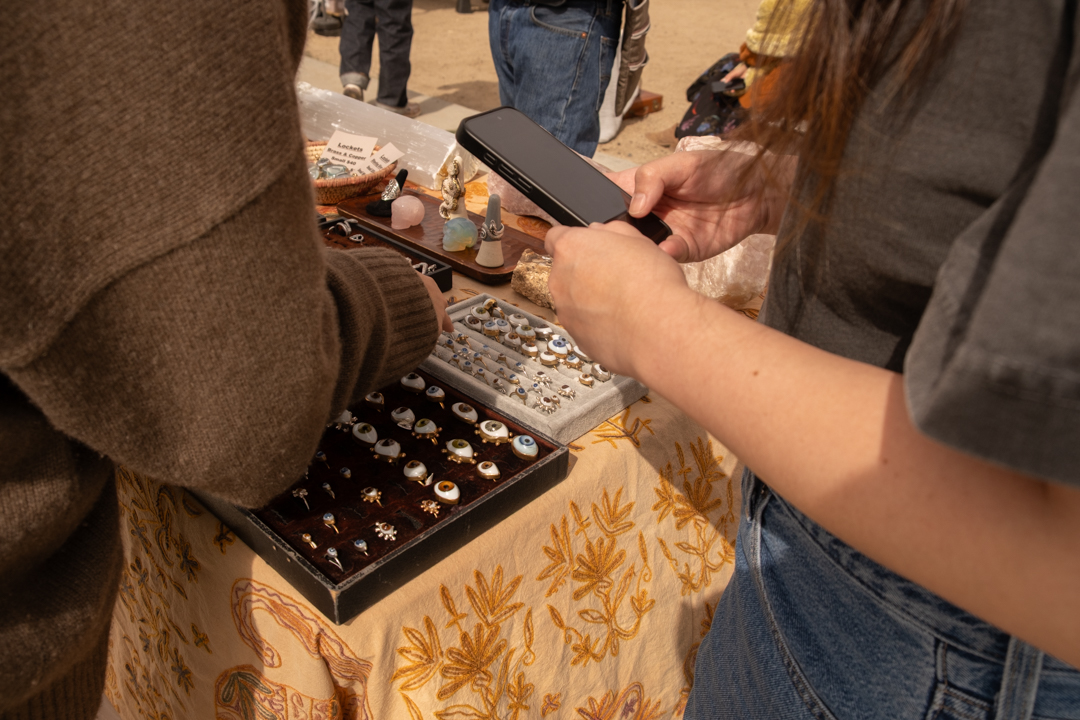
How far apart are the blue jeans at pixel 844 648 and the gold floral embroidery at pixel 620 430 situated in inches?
10.2

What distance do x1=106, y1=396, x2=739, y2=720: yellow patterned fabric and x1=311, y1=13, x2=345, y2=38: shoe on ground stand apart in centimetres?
702

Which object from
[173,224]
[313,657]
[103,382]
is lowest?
[313,657]

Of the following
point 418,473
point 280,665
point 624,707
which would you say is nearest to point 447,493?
point 418,473

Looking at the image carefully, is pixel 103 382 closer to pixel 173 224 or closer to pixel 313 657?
pixel 173 224

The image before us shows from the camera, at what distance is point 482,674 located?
2.50ft

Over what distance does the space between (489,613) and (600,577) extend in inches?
7.3

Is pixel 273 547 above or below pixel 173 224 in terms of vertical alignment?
below

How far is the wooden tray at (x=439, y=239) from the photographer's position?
4.32 ft

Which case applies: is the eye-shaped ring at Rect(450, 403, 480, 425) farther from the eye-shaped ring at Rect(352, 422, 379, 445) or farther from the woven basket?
the woven basket

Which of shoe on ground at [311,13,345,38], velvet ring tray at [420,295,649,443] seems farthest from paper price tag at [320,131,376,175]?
shoe on ground at [311,13,345,38]

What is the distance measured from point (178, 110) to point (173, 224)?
0.23 ft

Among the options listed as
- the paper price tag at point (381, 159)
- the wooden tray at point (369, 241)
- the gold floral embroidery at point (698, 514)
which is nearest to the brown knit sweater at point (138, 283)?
the gold floral embroidery at point (698, 514)

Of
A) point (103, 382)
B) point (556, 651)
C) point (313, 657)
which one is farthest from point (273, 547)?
point (556, 651)

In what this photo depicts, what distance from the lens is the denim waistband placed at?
45 centimetres
